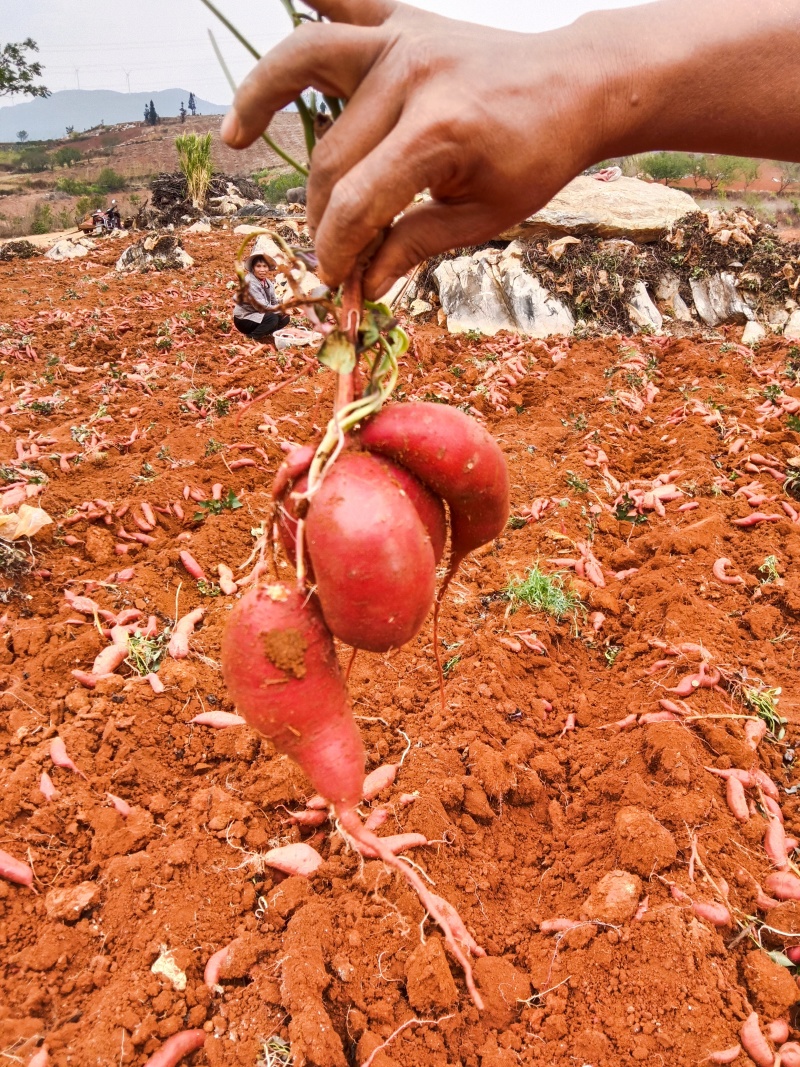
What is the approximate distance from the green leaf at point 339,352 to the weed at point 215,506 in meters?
2.98

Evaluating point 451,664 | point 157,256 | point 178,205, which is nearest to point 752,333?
point 451,664

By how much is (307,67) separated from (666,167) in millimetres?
29955

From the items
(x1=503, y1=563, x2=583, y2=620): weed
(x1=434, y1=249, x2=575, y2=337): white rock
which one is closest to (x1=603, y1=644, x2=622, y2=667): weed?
(x1=503, y1=563, x2=583, y2=620): weed

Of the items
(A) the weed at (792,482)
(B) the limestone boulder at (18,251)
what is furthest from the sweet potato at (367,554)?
(B) the limestone boulder at (18,251)

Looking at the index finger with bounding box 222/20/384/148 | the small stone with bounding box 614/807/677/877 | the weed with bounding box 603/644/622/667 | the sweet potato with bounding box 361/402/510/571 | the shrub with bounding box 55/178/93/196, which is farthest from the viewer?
the shrub with bounding box 55/178/93/196

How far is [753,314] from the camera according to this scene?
9539 millimetres

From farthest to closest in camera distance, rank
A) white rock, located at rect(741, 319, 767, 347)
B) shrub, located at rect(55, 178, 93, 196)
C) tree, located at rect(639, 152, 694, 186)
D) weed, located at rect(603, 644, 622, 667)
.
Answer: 1. shrub, located at rect(55, 178, 93, 196)
2. tree, located at rect(639, 152, 694, 186)
3. white rock, located at rect(741, 319, 767, 347)
4. weed, located at rect(603, 644, 622, 667)

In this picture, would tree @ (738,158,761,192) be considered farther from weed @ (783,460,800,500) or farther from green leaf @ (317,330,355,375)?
green leaf @ (317,330,355,375)

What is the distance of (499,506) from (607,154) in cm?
104

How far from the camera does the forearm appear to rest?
5.08ft

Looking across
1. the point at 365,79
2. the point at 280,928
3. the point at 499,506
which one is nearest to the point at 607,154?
the point at 365,79

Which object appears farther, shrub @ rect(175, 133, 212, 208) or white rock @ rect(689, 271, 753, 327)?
shrub @ rect(175, 133, 212, 208)

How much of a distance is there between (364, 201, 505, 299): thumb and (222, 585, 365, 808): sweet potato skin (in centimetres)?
83

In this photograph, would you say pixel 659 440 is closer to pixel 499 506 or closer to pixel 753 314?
pixel 499 506
